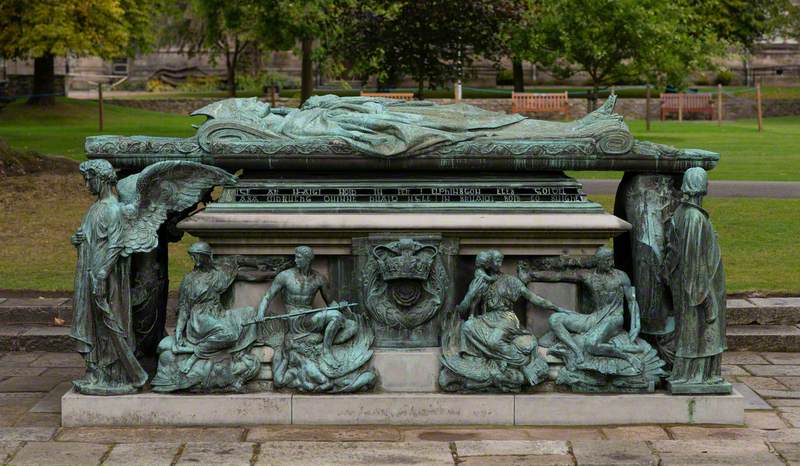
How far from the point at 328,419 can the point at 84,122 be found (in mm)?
27443

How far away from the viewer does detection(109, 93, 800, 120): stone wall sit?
38.7 m

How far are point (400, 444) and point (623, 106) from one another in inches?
1308

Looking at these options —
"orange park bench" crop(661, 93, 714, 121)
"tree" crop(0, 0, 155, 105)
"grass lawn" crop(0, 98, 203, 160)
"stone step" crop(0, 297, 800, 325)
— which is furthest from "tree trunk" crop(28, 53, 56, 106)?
"stone step" crop(0, 297, 800, 325)

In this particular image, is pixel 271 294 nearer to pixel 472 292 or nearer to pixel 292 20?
pixel 472 292

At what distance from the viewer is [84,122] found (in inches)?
1336

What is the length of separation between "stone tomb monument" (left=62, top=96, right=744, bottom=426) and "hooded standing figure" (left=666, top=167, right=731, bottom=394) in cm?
1

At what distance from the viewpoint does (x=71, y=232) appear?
48.4 feet

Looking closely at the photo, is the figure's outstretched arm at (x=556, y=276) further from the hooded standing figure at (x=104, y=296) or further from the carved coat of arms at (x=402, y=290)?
the hooded standing figure at (x=104, y=296)

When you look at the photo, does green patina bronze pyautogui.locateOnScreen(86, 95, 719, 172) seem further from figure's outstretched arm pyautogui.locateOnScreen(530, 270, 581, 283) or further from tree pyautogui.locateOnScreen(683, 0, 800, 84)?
tree pyautogui.locateOnScreen(683, 0, 800, 84)

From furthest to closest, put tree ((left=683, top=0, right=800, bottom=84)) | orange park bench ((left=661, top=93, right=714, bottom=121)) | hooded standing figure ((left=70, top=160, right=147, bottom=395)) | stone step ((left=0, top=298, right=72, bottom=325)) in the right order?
tree ((left=683, top=0, right=800, bottom=84)), orange park bench ((left=661, top=93, right=714, bottom=121)), stone step ((left=0, top=298, right=72, bottom=325)), hooded standing figure ((left=70, top=160, right=147, bottom=395))

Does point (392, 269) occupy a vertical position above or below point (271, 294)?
above

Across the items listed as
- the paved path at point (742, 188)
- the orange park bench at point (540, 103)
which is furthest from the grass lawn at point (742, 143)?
the orange park bench at point (540, 103)

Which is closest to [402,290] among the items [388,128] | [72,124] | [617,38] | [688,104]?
[388,128]

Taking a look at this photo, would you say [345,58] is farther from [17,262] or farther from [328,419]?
[328,419]
